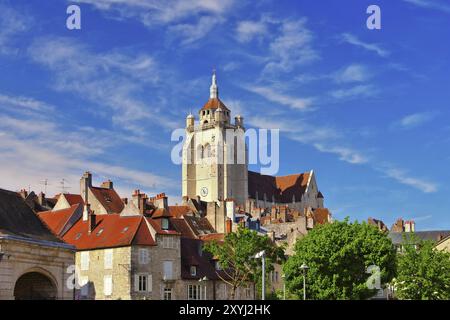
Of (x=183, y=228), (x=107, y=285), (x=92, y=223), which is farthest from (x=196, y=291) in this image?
(x=183, y=228)

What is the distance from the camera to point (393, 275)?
56.5 meters

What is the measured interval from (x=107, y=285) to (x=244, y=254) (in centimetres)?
1141

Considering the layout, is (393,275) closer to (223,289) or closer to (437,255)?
(437,255)

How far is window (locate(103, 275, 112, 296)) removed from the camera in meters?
57.7

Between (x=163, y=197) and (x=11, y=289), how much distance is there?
34.6 m

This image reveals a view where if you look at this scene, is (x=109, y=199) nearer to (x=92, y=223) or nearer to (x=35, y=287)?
(x=92, y=223)

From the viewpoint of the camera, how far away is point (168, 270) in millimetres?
59250

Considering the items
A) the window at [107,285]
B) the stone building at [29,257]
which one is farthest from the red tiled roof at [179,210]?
the stone building at [29,257]

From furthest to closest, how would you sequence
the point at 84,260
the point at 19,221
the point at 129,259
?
the point at 84,260 < the point at 129,259 < the point at 19,221

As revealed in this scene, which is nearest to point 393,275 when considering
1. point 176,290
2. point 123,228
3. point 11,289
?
point 176,290

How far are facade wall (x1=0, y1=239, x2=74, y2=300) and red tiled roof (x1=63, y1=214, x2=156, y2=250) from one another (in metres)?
18.6

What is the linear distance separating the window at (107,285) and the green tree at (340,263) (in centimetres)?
1426

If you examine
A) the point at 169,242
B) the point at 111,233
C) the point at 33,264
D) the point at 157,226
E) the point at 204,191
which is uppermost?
the point at 204,191
